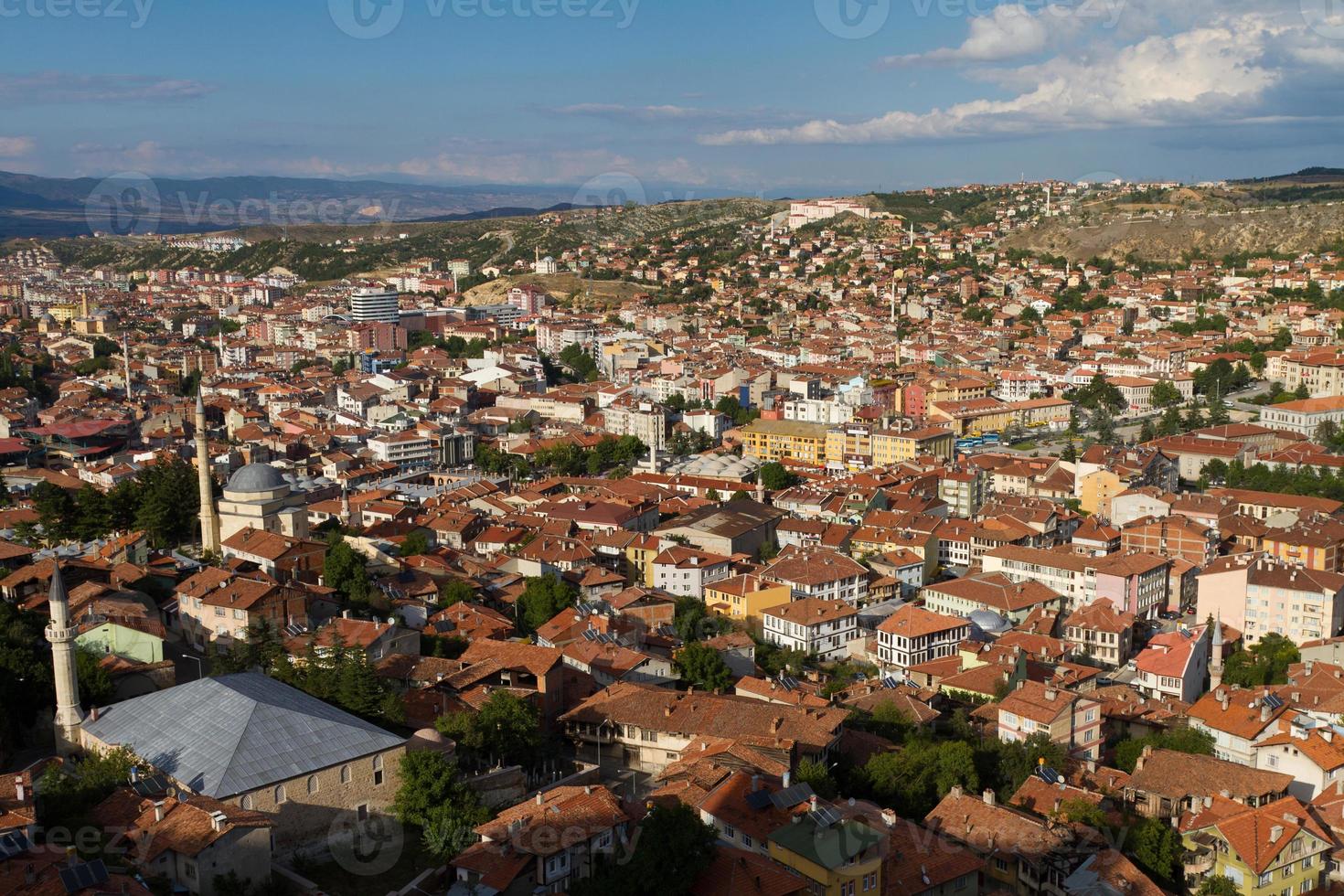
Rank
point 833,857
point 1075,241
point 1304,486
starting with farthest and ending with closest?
point 1075,241, point 1304,486, point 833,857

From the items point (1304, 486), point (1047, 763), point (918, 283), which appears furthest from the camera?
point (918, 283)

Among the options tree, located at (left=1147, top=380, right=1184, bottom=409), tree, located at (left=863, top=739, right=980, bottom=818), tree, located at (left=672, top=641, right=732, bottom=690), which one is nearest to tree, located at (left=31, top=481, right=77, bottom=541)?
tree, located at (left=672, top=641, right=732, bottom=690)

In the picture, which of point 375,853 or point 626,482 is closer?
point 375,853

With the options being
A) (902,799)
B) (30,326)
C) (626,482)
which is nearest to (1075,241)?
(626,482)

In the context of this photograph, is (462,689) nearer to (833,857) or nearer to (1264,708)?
(833,857)

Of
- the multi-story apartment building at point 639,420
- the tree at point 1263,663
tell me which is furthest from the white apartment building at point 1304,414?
the tree at point 1263,663

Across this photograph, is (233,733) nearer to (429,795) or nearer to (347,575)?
(429,795)

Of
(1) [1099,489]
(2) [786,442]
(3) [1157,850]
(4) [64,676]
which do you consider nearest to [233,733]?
(4) [64,676]

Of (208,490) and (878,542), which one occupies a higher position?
(208,490)
